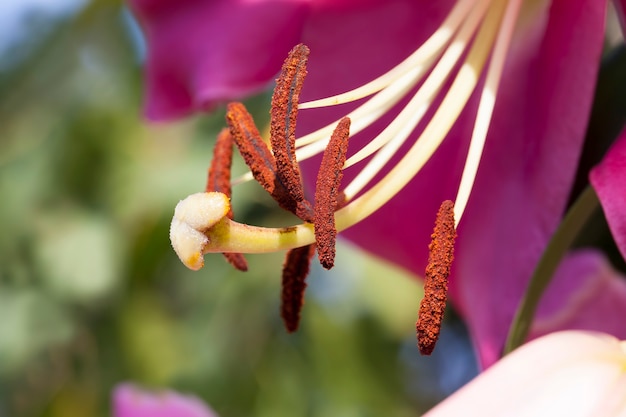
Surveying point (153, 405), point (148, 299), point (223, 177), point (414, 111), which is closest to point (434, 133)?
point (414, 111)

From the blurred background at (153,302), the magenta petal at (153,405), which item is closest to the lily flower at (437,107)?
the magenta petal at (153,405)

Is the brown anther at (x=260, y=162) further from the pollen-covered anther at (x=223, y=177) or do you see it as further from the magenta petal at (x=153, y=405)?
the magenta petal at (x=153, y=405)

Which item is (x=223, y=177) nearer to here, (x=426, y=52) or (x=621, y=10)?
(x=426, y=52)

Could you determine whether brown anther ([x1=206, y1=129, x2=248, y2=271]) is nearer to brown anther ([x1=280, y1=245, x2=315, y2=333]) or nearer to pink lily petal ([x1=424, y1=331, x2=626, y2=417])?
brown anther ([x1=280, y1=245, x2=315, y2=333])

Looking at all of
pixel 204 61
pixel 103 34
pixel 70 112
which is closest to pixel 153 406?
pixel 204 61

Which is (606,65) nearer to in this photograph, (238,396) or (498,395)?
(498,395)

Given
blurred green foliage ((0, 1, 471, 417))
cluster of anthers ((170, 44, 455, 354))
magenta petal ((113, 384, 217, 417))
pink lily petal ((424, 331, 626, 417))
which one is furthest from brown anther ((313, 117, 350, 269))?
blurred green foliage ((0, 1, 471, 417))
